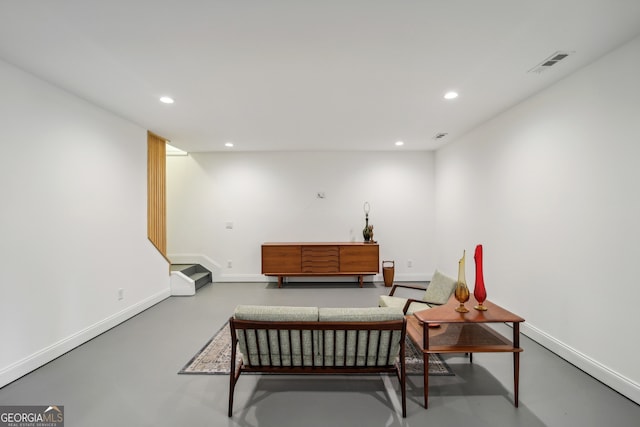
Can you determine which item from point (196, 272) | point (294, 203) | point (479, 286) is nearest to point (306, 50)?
point (479, 286)

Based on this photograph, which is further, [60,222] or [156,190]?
[156,190]

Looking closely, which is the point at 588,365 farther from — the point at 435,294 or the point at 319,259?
the point at 319,259

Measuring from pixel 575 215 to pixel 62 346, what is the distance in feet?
17.0

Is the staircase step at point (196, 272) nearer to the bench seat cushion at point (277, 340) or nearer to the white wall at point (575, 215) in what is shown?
the bench seat cushion at point (277, 340)

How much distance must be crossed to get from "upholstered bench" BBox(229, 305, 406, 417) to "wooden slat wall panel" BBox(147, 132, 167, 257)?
317cm

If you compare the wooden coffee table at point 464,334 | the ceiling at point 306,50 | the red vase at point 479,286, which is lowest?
the wooden coffee table at point 464,334

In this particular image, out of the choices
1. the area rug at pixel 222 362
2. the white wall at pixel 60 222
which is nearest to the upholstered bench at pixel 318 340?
the area rug at pixel 222 362

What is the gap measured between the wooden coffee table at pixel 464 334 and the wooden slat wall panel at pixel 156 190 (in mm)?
4038

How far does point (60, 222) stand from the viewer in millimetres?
2760

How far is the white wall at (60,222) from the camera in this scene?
91.5 inches

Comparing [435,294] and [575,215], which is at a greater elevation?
[575,215]

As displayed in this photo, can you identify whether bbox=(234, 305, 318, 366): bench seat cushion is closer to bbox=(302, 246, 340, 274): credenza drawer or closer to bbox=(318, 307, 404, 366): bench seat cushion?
bbox=(318, 307, 404, 366): bench seat cushion

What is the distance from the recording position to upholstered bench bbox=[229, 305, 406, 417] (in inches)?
73.7

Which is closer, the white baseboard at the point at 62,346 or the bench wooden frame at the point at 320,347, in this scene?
the bench wooden frame at the point at 320,347
